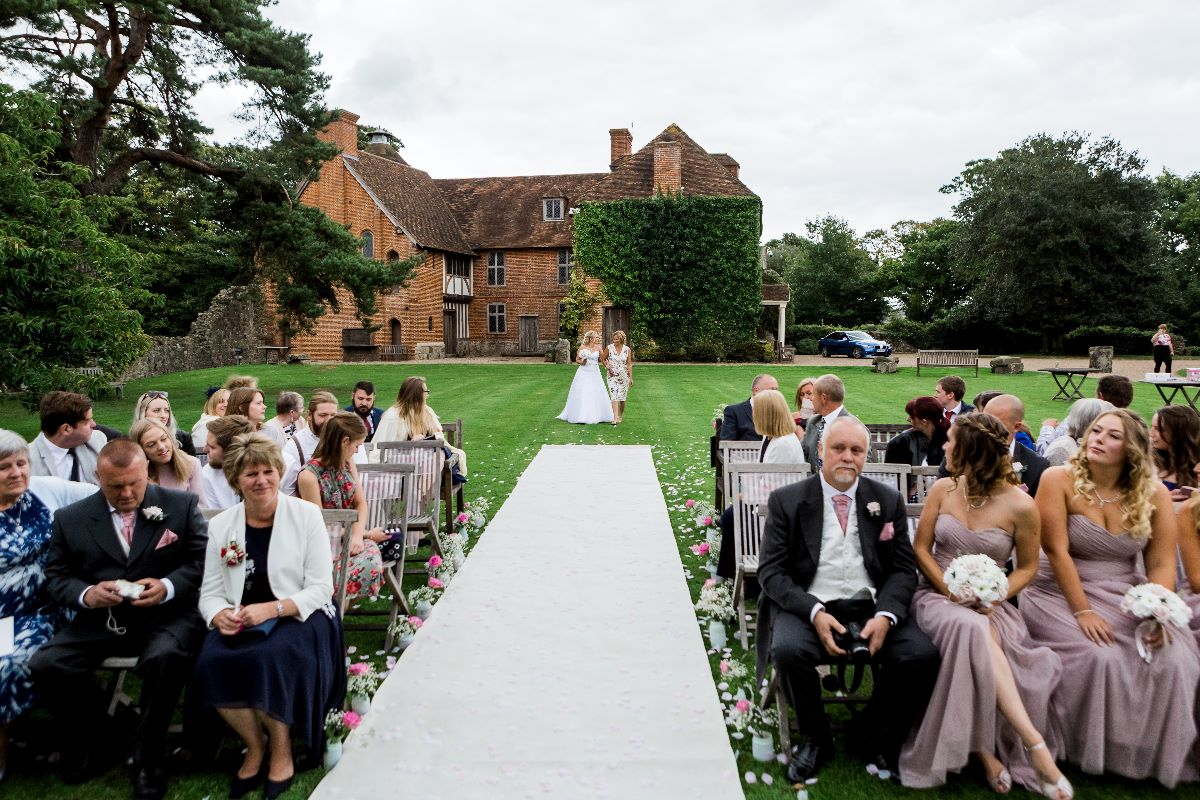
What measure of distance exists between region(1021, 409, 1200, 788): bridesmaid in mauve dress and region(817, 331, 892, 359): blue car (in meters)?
40.6

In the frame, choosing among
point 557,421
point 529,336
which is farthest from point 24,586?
point 529,336

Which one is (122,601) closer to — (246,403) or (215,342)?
(246,403)

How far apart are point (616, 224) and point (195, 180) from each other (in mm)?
18232

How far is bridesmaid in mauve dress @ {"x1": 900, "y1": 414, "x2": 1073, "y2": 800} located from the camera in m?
3.78

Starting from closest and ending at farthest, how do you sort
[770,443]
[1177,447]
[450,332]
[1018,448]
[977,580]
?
[977,580], [1177,447], [1018,448], [770,443], [450,332]

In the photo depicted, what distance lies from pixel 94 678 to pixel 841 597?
156 inches

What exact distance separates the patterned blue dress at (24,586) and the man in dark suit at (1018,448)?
6.12 m

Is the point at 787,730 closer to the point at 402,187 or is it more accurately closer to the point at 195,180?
the point at 195,180

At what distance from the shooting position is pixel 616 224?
118 feet

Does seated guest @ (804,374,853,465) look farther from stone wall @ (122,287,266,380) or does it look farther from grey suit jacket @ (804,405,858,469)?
stone wall @ (122,287,266,380)

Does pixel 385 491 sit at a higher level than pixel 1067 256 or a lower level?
lower

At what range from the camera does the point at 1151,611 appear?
12.4 feet

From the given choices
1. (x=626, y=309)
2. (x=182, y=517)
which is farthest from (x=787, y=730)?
(x=626, y=309)

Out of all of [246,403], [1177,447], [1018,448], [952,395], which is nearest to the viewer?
[1177,447]
